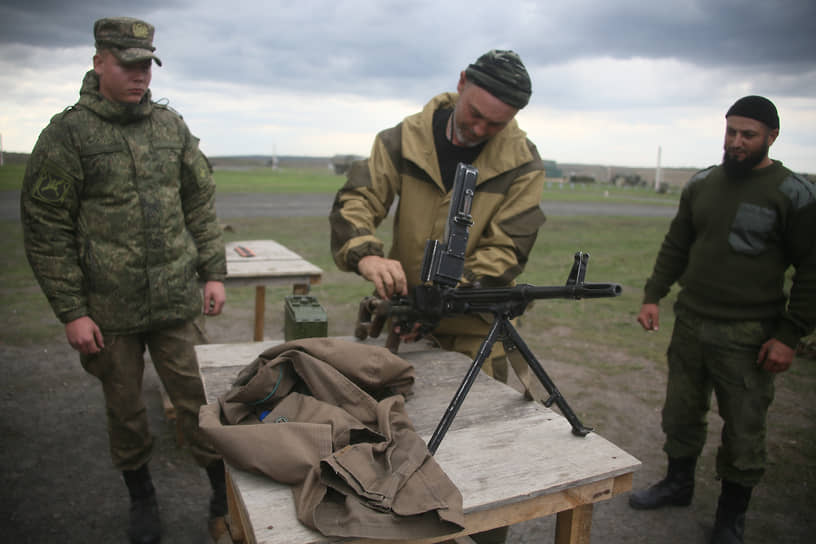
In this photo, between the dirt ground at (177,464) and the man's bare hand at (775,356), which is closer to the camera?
the man's bare hand at (775,356)

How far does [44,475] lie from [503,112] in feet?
12.6

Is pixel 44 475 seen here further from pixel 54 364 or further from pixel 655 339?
pixel 655 339

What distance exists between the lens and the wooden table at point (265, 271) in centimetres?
515

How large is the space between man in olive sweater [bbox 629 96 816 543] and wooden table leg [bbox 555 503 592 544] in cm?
188

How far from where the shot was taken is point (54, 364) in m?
5.81

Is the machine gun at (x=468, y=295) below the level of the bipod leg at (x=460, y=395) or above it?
above

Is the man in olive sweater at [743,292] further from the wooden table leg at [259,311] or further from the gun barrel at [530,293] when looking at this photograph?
the wooden table leg at [259,311]

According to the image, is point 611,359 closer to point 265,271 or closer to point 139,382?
point 265,271

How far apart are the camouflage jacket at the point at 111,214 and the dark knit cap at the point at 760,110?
316 cm

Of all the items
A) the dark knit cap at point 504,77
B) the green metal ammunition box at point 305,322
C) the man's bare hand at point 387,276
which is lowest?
the green metal ammunition box at point 305,322

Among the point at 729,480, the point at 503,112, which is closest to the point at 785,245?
the point at 729,480

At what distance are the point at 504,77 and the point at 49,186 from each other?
2290 mm

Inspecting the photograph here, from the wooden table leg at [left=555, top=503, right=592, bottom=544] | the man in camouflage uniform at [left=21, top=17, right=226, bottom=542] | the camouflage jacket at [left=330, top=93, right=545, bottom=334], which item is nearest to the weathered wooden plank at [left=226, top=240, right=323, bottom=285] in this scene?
the man in camouflage uniform at [left=21, top=17, right=226, bottom=542]

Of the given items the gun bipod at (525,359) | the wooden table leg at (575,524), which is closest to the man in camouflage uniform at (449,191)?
the gun bipod at (525,359)
